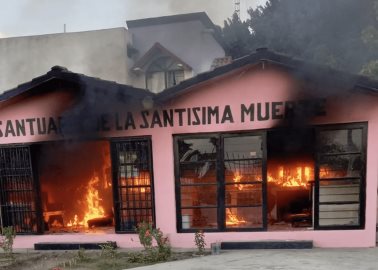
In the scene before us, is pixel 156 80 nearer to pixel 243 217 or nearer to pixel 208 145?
pixel 208 145

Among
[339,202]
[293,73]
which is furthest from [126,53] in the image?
[339,202]

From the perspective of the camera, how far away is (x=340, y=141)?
6961 millimetres

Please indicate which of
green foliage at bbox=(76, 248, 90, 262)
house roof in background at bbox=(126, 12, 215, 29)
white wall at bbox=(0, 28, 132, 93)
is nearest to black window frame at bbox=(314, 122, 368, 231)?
green foliage at bbox=(76, 248, 90, 262)

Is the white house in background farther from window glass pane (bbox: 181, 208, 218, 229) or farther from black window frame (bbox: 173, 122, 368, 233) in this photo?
window glass pane (bbox: 181, 208, 218, 229)

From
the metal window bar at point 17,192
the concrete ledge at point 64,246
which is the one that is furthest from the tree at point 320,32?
the metal window bar at point 17,192

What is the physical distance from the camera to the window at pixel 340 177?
22.7 feet

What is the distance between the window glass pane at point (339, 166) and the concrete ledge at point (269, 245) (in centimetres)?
151

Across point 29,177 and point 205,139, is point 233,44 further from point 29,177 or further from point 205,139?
point 29,177

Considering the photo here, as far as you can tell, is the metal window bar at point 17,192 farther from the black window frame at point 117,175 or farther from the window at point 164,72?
the window at point 164,72

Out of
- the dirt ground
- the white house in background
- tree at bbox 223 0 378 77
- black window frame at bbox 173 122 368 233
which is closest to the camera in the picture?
the dirt ground

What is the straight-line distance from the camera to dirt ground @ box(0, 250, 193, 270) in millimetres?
Result: 6602

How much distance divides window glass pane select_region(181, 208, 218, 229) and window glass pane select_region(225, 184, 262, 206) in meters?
0.53

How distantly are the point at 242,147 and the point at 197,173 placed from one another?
1195mm

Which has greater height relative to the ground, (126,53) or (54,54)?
(54,54)
